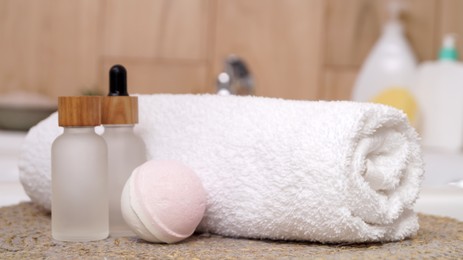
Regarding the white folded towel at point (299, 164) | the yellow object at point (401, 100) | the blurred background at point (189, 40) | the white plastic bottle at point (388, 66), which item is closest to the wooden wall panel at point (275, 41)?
the blurred background at point (189, 40)


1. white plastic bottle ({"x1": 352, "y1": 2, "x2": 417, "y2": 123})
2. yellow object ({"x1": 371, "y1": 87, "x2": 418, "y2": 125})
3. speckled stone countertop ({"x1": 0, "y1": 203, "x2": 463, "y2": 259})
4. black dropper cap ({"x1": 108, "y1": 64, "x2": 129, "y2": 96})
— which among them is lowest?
speckled stone countertop ({"x1": 0, "y1": 203, "x2": 463, "y2": 259})

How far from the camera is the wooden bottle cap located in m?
0.56

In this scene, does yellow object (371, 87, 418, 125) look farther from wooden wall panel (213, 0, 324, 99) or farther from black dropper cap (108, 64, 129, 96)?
black dropper cap (108, 64, 129, 96)

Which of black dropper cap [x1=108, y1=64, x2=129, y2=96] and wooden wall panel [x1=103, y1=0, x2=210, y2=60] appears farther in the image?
wooden wall panel [x1=103, y1=0, x2=210, y2=60]

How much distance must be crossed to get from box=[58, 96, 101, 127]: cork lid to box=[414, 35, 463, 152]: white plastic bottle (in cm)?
108

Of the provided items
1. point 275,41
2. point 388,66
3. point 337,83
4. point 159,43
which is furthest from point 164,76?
point 388,66

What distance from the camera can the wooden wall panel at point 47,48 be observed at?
1.71 meters

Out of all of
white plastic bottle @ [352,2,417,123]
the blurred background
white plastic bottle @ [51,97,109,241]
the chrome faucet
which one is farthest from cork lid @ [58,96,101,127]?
the blurred background

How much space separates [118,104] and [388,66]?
1.12 meters

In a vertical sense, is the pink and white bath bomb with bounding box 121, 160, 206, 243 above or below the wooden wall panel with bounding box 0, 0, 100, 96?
below

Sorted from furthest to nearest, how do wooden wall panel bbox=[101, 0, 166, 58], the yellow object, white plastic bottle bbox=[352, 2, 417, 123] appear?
wooden wall panel bbox=[101, 0, 166, 58] < white plastic bottle bbox=[352, 2, 417, 123] < the yellow object

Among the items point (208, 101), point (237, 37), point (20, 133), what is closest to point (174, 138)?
point (208, 101)

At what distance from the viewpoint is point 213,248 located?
52cm

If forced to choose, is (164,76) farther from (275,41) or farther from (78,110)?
(78,110)
